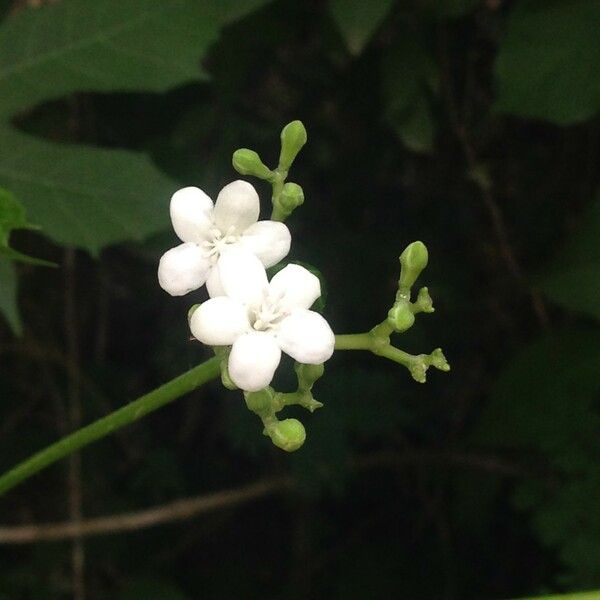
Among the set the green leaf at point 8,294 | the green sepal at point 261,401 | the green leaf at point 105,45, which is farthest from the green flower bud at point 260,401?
the green leaf at point 105,45

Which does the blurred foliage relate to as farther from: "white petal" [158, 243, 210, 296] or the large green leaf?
"white petal" [158, 243, 210, 296]

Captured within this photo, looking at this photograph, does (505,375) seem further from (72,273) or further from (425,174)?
(72,273)

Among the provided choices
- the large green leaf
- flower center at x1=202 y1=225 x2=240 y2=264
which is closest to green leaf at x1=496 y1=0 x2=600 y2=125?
the large green leaf

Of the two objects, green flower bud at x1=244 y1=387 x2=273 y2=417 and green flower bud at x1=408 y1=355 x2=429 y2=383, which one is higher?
green flower bud at x1=244 y1=387 x2=273 y2=417

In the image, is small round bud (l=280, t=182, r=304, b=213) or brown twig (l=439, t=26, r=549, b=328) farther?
brown twig (l=439, t=26, r=549, b=328)

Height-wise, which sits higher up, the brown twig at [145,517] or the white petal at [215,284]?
the white petal at [215,284]

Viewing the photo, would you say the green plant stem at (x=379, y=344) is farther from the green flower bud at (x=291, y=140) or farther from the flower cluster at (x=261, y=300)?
the green flower bud at (x=291, y=140)

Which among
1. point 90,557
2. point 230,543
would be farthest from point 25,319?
point 230,543
